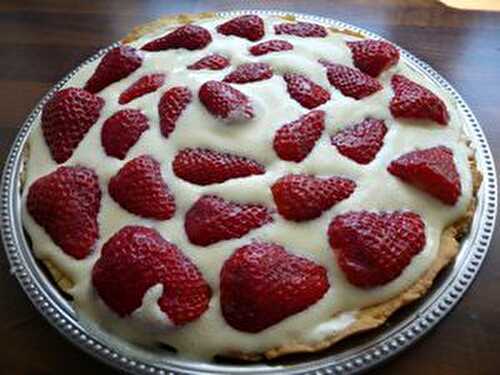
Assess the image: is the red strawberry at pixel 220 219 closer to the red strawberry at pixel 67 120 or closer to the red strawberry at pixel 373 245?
the red strawberry at pixel 373 245

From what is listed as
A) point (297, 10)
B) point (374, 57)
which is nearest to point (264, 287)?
point (374, 57)

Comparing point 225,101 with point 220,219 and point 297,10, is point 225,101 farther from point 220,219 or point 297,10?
point 297,10

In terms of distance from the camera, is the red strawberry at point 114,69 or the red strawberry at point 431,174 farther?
the red strawberry at point 114,69

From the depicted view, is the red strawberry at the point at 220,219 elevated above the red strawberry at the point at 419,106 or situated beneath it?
situated beneath

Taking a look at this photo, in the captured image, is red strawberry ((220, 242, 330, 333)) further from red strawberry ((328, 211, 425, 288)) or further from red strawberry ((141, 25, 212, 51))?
red strawberry ((141, 25, 212, 51))

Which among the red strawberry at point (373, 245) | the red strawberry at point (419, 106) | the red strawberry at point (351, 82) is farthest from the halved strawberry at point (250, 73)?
the red strawberry at point (373, 245)

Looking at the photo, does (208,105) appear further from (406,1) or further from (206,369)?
(406,1)
